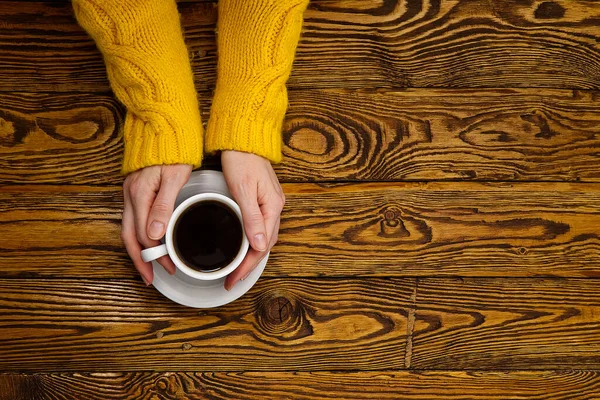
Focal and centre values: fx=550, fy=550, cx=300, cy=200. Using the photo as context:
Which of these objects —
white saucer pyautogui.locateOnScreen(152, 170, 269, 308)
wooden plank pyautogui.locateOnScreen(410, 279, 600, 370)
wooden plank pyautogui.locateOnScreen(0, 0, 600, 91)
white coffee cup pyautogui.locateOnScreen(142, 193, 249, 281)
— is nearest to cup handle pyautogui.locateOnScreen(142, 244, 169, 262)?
white coffee cup pyautogui.locateOnScreen(142, 193, 249, 281)

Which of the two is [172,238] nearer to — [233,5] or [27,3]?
[233,5]

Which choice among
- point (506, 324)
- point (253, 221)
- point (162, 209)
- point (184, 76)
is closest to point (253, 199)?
point (253, 221)

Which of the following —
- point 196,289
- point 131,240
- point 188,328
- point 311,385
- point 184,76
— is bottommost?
point 311,385

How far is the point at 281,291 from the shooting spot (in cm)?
104

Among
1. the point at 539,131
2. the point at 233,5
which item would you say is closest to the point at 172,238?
the point at 233,5

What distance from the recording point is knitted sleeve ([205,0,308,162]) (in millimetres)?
894

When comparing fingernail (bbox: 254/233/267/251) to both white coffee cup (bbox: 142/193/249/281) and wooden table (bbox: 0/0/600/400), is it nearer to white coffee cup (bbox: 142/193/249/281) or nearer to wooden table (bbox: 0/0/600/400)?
white coffee cup (bbox: 142/193/249/281)

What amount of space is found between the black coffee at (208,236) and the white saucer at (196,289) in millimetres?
79

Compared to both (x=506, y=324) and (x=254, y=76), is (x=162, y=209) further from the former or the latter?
(x=506, y=324)

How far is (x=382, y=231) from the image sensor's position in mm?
1047

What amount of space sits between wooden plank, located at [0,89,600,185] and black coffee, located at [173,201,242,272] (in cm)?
21

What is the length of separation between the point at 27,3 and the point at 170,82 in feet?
1.25

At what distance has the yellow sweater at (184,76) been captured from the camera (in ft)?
2.88

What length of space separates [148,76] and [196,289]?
37 centimetres
